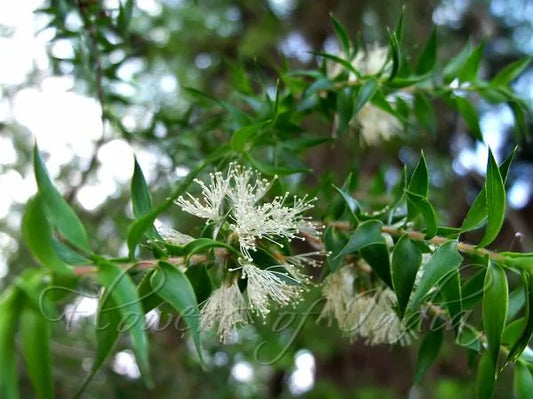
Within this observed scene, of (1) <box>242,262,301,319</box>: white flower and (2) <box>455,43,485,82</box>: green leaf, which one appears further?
(2) <box>455,43,485,82</box>: green leaf

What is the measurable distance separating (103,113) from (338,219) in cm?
67

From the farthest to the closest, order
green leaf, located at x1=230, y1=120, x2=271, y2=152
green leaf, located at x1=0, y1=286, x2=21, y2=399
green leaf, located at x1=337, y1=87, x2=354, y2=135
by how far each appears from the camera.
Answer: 1. green leaf, located at x1=337, y1=87, x2=354, y2=135
2. green leaf, located at x1=230, y1=120, x2=271, y2=152
3. green leaf, located at x1=0, y1=286, x2=21, y2=399

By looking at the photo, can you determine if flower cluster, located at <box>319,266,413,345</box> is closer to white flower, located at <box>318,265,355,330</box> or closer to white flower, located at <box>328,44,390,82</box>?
white flower, located at <box>318,265,355,330</box>

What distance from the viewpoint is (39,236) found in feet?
1.74

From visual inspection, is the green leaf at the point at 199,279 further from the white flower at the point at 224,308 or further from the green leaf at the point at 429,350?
the green leaf at the point at 429,350

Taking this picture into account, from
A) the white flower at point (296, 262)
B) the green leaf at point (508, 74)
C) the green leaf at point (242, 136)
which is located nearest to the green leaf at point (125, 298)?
the white flower at point (296, 262)

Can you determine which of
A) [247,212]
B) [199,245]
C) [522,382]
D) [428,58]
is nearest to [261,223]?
[247,212]

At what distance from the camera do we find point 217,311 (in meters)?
0.79

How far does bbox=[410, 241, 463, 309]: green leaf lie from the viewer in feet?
2.18

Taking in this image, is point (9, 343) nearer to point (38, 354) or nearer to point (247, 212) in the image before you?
point (38, 354)

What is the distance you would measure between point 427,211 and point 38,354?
0.43 m

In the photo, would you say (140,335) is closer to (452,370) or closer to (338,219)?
(338,219)

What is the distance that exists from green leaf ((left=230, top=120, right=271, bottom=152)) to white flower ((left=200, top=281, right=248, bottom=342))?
8.5 inches

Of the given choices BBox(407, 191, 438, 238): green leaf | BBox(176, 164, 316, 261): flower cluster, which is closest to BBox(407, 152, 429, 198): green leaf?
BBox(407, 191, 438, 238): green leaf
